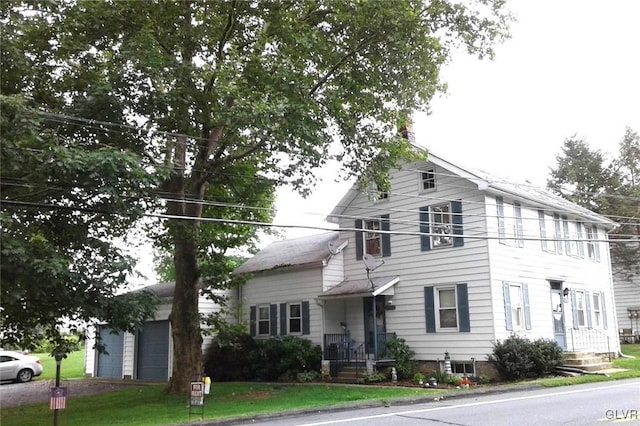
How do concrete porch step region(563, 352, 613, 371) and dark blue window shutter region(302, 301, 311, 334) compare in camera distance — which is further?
dark blue window shutter region(302, 301, 311, 334)

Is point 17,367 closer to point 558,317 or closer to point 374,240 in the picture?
point 374,240

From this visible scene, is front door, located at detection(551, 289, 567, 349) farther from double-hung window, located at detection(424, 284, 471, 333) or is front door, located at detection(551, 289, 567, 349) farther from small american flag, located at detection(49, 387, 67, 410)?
small american flag, located at detection(49, 387, 67, 410)

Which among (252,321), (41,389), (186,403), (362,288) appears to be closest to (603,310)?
(362,288)

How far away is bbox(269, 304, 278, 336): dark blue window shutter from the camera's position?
24000 millimetres

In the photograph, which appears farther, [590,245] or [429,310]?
[590,245]

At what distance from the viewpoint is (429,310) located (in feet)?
65.6

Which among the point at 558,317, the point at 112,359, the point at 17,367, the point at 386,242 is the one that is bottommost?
the point at 17,367

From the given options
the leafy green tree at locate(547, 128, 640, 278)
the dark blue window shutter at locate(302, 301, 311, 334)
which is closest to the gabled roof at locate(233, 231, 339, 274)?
the dark blue window shutter at locate(302, 301, 311, 334)

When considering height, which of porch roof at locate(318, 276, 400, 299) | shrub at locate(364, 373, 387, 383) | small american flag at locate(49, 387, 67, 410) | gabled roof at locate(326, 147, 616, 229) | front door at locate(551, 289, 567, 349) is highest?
gabled roof at locate(326, 147, 616, 229)

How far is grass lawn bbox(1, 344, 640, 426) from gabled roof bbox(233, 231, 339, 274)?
527cm

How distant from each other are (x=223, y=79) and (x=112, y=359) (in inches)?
722

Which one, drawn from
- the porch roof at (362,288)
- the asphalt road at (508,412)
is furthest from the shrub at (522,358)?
the porch roof at (362,288)

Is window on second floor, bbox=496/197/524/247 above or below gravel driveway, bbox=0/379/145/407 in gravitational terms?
above

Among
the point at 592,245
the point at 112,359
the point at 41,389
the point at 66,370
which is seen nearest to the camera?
the point at 41,389
